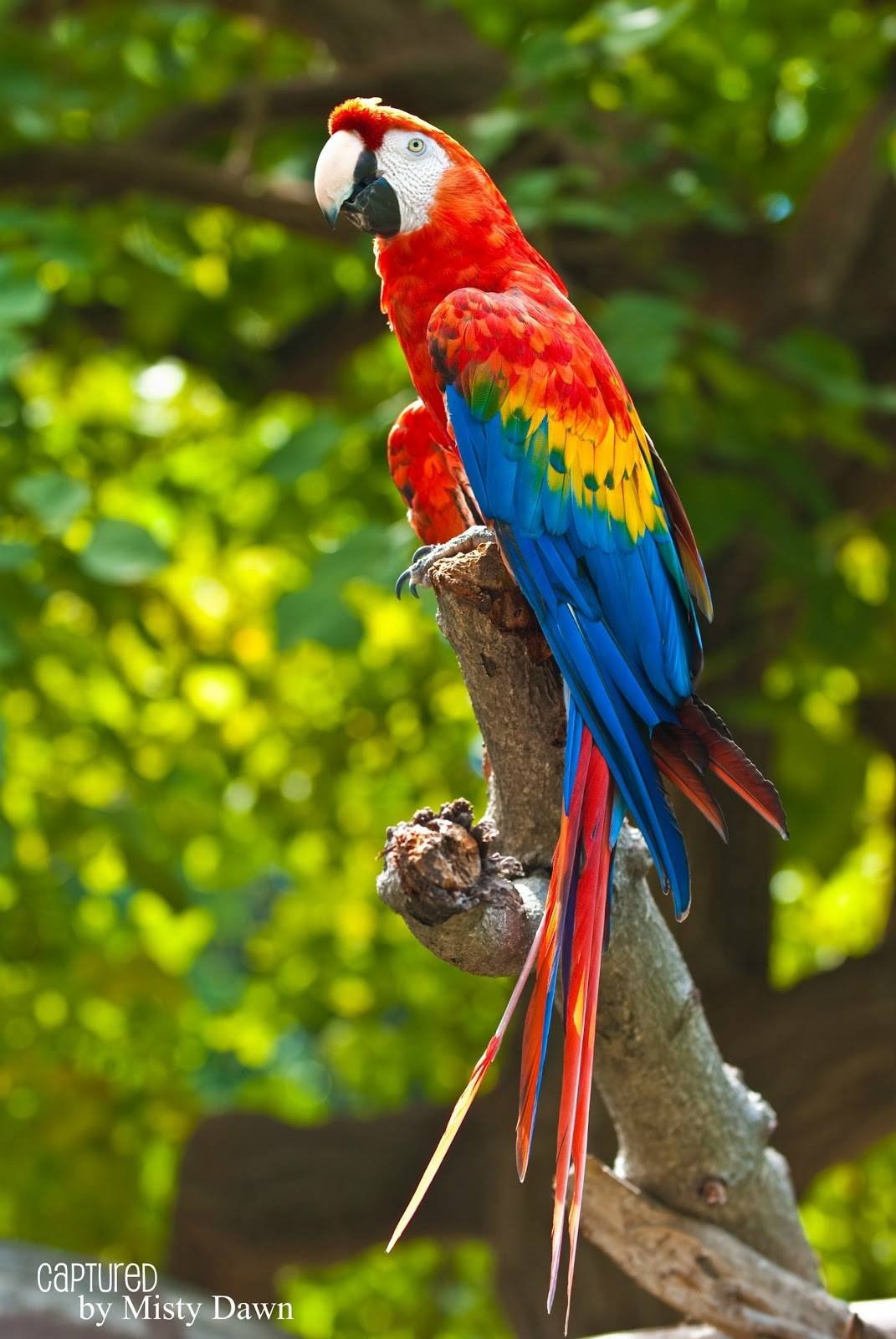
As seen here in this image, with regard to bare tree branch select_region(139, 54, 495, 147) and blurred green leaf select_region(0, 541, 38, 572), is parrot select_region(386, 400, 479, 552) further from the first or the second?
bare tree branch select_region(139, 54, 495, 147)

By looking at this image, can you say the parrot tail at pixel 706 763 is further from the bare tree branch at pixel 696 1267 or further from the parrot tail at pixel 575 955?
the bare tree branch at pixel 696 1267

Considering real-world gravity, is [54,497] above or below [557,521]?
above

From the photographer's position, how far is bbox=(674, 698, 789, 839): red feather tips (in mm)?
1026

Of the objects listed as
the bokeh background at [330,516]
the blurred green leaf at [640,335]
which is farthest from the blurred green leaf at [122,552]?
the blurred green leaf at [640,335]

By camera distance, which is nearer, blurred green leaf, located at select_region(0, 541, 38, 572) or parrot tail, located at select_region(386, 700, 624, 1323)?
parrot tail, located at select_region(386, 700, 624, 1323)

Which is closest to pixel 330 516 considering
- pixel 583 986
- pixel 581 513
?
pixel 581 513

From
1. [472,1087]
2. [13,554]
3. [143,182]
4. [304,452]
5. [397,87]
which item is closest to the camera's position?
[472,1087]

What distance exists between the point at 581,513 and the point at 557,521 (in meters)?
0.03

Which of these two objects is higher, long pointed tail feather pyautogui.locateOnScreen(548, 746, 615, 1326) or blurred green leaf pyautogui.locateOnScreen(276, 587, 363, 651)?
blurred green leaf pyautogui.locateOnScreen(276, 587, 363, 651)

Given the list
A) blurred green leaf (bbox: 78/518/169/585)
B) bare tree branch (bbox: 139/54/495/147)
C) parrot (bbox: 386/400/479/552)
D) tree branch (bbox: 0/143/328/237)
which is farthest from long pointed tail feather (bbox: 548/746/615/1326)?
bare tree branch (bbox: 139/54/495/147)

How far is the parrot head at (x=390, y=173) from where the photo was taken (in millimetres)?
1270

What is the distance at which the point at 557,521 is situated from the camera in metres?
1.16

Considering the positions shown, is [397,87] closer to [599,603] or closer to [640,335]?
[640,335]

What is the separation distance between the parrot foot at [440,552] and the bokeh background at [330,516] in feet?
1.20
